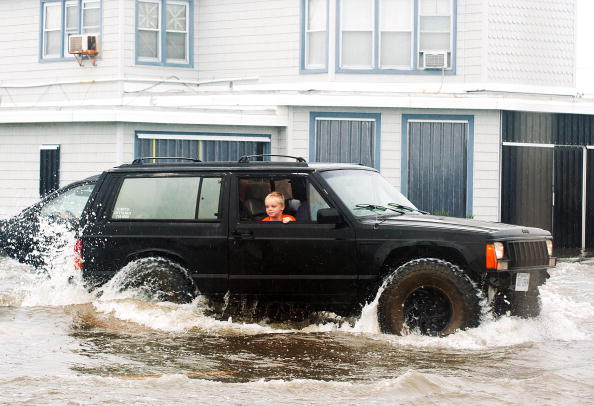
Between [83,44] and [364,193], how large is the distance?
15.0 meters

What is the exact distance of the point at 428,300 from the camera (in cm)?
1051

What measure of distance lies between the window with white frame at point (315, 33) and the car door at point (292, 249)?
12.8 metres

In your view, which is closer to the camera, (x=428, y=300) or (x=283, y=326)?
(x=428, y=300)

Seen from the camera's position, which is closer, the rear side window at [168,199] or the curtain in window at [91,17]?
the rear side window at [168,199]

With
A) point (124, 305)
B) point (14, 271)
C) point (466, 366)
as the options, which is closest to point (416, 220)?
point (466, 366)

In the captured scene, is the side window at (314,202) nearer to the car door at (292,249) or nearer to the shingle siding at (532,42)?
the car door at (292,249)

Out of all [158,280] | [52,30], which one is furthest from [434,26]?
[158,280]

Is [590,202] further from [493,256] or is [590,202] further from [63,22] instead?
[493,256]

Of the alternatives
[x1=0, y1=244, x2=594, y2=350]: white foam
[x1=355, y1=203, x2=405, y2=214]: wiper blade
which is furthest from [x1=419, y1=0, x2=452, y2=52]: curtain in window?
[x1=355, y1=203, x2=405, y2=214]: wiper blade

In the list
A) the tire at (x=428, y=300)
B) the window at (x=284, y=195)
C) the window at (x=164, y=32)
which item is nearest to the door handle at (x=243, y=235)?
the window at (x=284, y=195)

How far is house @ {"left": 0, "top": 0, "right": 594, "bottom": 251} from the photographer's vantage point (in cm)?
2231

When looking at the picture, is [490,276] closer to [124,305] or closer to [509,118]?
[124,305]

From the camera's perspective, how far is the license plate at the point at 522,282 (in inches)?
414

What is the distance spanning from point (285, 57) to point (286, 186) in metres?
13.2
